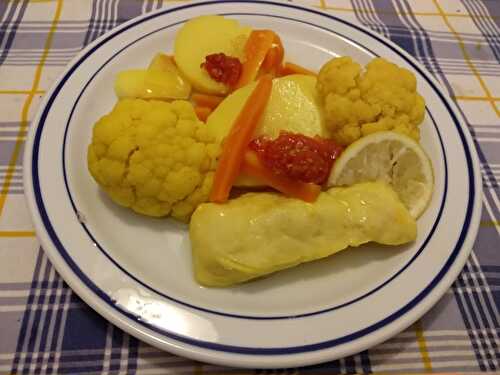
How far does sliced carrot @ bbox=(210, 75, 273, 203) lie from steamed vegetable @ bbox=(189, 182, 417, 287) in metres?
0.07

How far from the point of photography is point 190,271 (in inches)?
52.1

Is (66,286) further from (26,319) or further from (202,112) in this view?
(202,112)

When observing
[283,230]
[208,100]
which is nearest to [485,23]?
[208,100]

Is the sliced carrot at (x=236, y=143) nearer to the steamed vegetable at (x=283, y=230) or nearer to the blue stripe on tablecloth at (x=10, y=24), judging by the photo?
the steamed vegetable at (x=283, y=230)

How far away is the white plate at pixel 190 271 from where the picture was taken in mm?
1102

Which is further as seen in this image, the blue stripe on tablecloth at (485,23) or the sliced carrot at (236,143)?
the blue stripe on tablecloth at (485,23)

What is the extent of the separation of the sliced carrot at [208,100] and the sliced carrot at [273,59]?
0.66 ft

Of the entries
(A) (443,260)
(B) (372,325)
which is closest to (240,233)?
(B) (372,325)

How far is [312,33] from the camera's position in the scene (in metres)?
1.95

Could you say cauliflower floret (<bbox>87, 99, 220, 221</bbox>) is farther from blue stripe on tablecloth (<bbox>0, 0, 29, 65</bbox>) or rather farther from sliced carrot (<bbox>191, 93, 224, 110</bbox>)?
blue stripe on tablecloth (<bbox>0, 0, 29, 65</bbox>)

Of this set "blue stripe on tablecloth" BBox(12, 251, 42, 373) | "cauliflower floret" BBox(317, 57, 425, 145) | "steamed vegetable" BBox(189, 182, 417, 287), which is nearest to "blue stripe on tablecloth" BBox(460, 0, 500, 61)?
"cauliflower floret" BBox(317, 57, 425, 145)

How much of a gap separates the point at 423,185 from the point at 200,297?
2.51 feet

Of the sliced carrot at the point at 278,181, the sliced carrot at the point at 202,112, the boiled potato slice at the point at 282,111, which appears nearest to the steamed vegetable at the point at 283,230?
the sliced carrot at the point at 278,181

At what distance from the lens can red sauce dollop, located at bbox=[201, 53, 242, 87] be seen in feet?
5.36
